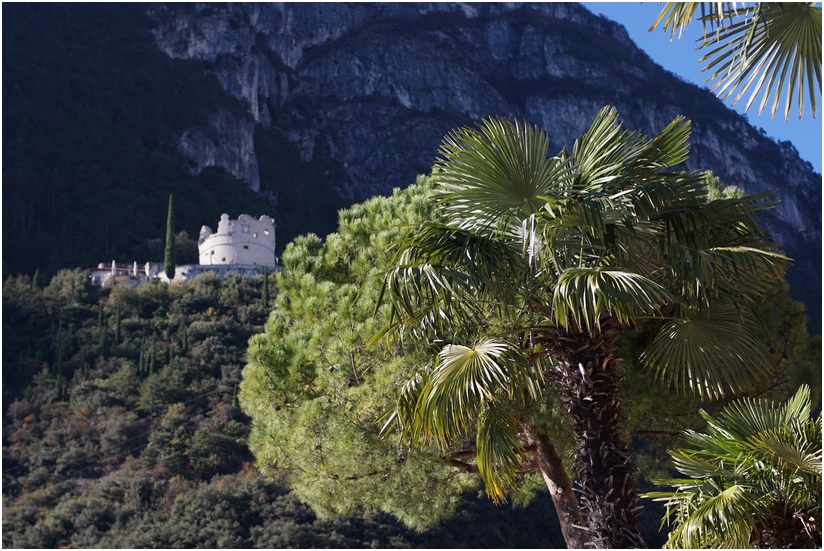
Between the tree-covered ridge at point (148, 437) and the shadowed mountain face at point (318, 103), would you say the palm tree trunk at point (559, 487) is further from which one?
the shadowed mountain face at point (318, 103)

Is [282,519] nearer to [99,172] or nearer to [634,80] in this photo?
[99,172]

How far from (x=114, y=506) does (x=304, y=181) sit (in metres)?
67.0

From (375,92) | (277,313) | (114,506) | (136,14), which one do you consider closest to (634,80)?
(375,92)

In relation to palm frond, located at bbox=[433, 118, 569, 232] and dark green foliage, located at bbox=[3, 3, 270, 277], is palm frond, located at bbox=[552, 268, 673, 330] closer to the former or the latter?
palm frond, located at bbox=[433, 118, 569, 232]

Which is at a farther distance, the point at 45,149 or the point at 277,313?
the point at 45,149

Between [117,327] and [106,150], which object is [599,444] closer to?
[117,327]

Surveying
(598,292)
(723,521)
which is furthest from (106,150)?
(723,521)

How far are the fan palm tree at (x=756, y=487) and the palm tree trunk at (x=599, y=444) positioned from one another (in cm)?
27

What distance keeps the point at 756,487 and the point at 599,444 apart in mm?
987

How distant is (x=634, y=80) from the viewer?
367 feet

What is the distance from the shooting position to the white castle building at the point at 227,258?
194 ft

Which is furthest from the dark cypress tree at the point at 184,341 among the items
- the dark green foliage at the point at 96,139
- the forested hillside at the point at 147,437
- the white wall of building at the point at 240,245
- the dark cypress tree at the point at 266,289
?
the dark green foliage at the point at 96,139

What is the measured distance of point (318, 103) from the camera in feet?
345

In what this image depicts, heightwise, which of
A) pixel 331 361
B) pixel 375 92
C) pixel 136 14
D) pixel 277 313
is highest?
pixel 136 14
